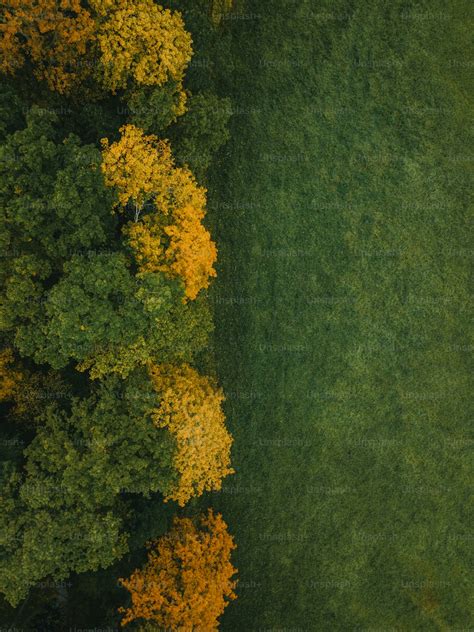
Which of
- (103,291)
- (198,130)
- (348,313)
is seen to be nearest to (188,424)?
(103,291)

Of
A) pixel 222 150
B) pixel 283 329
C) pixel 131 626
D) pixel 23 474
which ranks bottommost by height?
pixel 131 626

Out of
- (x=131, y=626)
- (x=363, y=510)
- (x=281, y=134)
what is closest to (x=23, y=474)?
(x=131, y=626)

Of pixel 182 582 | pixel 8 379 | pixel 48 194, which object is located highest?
pixel 48 194

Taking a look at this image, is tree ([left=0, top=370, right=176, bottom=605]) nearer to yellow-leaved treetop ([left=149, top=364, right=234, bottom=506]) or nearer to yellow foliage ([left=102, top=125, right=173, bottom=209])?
yellow-leaved treetop ([left=149, top=364, right=234, bottom=506])

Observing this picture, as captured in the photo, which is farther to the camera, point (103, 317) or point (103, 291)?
point (103, 291)

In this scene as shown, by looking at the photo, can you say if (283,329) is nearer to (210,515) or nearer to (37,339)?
(210,515)

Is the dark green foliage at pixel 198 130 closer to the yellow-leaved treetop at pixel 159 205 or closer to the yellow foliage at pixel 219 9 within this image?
the yellow-leaved treetop at pixel 159 205

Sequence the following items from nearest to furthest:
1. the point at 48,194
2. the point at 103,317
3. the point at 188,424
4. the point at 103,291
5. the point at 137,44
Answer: the point at 103,317 < the point at 103,291 < the point at 48,194 < the point at 137,44 < the point at 188,424

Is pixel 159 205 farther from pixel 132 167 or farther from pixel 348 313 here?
pixel 348 313
